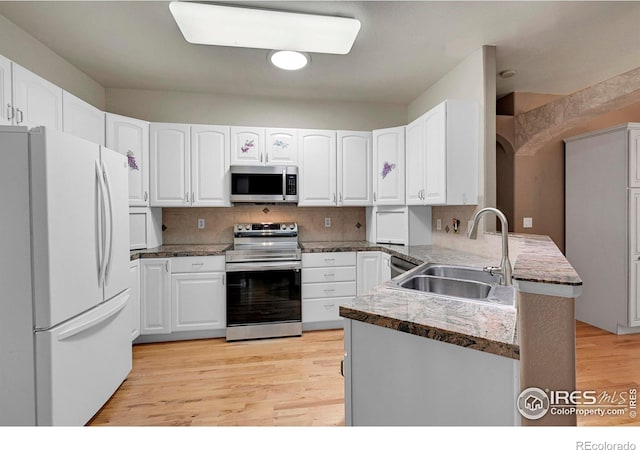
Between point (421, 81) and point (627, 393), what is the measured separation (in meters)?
3.05

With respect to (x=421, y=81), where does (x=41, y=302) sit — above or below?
below

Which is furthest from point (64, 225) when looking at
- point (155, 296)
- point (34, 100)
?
point (155, 296)

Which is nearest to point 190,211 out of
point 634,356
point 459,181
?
point 459,181

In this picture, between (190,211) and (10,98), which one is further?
(190,211)

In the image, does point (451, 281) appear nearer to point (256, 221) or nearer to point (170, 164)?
point (256, 221)

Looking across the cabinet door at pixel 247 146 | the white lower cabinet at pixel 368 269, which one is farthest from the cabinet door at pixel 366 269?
the cabinet door at pixel 247 146

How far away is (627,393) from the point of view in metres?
2.07

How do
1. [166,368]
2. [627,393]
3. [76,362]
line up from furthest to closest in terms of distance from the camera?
[166,368] < [627,393] < [76,362]

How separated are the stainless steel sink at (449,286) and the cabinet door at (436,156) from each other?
986mm

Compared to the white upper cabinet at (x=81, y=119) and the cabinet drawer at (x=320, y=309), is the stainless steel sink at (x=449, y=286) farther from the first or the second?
the white upper cabinet at (x=81, y=119)

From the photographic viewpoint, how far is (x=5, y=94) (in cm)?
179

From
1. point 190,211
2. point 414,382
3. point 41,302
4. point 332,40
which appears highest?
point 332,40

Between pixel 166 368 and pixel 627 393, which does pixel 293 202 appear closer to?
pixel 166 368
